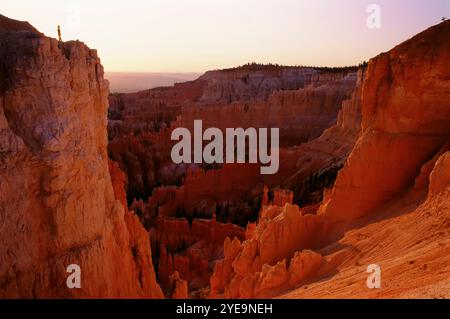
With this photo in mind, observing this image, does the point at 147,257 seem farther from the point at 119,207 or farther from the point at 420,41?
the point at 420,41

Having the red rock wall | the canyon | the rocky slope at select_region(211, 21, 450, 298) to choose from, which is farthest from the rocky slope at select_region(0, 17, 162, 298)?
the red rock wall

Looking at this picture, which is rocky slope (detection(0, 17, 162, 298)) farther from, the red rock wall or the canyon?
the red rock wall

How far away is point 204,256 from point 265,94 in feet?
136

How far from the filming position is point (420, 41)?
33.3 ft

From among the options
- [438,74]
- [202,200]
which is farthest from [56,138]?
[202,200]

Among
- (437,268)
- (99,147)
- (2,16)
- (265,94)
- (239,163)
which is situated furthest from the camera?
(265,94)

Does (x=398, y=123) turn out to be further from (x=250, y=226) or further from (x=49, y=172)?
(x=49, y=172)

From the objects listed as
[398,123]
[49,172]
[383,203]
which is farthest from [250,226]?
[49,172]

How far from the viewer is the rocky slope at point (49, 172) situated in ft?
20.1

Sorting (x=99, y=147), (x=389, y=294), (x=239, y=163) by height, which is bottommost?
(x=239, y=163)

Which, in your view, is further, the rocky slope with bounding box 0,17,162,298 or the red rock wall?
the red rock wall

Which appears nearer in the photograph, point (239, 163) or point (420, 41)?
point (420, 41)

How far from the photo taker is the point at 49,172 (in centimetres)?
651

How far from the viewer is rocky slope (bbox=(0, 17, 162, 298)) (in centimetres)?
613
